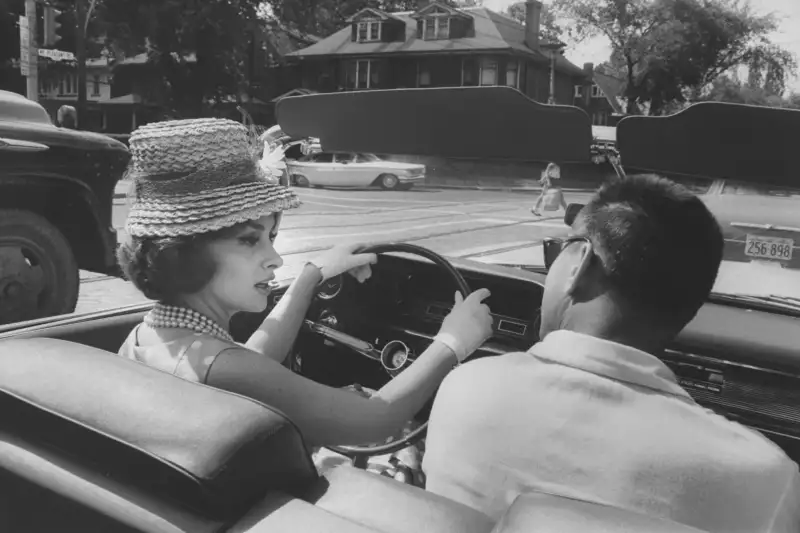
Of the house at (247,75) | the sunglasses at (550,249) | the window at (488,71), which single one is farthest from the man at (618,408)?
the window at (488,71)

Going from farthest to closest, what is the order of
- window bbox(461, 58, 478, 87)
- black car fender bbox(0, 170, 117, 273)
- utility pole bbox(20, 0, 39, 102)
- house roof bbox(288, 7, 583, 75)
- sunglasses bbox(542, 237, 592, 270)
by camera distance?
window bbox(461, 58, 478, 87), house roof bbox(288, 7, 583, 75), utility pole bbox(20, 0, 39, 102), black car fender bbox(0, 170, 117, 273), sunglasses bbox(542, 237, 592, 270)

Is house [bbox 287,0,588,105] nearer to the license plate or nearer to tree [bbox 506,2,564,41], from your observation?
tree [bbox 506,2,564,41]

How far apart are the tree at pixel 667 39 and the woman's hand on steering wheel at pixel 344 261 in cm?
2690

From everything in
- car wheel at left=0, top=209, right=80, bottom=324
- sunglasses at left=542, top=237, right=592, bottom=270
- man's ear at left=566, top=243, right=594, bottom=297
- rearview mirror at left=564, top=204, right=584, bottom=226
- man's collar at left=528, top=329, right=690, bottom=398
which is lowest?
car wheel at left=0, top=209, right=80, bottom=324

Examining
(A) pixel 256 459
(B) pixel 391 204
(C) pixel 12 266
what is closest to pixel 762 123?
(A) pixel 256 459

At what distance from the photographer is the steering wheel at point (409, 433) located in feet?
7.58

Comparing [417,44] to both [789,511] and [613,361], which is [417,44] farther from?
[789,511]

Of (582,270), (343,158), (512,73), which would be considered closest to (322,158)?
(343,158)

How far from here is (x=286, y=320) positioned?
97.7 inches

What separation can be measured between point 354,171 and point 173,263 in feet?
3.79

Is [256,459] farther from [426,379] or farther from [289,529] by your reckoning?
[426,379]

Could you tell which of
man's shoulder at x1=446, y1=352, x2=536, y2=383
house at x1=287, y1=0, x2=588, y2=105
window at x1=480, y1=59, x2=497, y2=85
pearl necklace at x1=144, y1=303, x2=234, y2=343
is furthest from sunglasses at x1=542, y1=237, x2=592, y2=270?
window at x1=480, y1=59, x2=497, y2=85

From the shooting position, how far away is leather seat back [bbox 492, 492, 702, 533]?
969 mm

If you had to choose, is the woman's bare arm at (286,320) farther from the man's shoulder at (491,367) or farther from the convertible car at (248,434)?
the man's shoulder at (491,367)
